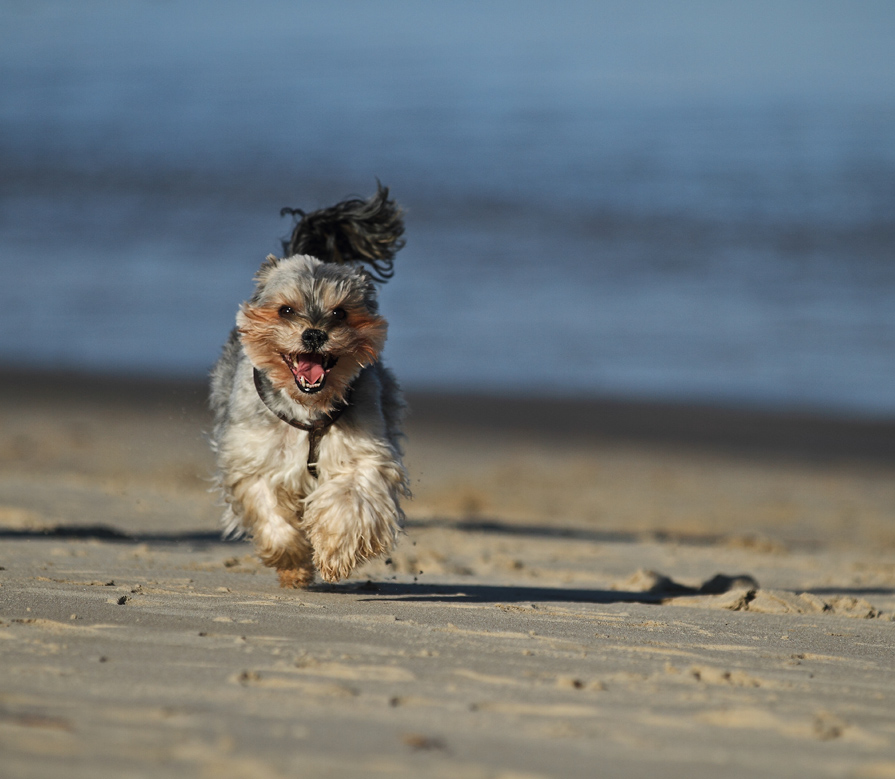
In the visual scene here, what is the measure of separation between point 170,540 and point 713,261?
20.9 m

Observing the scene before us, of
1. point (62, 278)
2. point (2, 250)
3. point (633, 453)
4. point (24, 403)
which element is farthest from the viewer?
point (2, 250)

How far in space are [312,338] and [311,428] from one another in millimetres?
546

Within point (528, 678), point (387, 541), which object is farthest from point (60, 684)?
point (387, 541)

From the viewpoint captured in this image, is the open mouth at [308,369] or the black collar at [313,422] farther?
the black collar at [313,422]

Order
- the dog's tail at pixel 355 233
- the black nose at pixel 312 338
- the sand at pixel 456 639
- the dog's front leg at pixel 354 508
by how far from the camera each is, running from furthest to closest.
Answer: the dog's tail at pixel 355 233 < the dog's front leg at pixel 354 508 < the black nose at pixel 312 338 < the sand at pixel 456 639

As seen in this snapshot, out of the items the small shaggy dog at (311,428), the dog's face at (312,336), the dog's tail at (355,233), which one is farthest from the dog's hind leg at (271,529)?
the dog's tail at (355,233)

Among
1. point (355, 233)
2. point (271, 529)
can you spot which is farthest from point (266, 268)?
point (271, 529)

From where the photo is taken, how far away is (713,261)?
1072 inches

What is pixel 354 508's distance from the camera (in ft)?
18.6

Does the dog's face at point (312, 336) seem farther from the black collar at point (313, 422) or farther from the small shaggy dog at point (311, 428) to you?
the black collar at point (313, 422)

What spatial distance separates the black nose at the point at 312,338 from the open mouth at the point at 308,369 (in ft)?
0.18

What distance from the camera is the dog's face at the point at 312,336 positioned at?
5.55m

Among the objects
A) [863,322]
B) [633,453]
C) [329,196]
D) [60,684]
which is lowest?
[60,684]

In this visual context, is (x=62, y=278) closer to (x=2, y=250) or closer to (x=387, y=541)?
(x=2, y=250)
